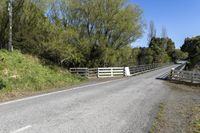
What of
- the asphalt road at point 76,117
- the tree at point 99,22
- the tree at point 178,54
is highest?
the tree at point 99,22

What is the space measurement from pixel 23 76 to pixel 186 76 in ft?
48.6

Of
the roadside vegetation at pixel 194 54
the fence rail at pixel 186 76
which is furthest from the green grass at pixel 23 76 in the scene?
the roadside vegetation at pixel 194 54

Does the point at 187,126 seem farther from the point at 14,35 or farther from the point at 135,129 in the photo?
the point at 14,35

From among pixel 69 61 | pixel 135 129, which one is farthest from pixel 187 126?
pixel 69 61

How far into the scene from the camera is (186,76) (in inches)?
1004

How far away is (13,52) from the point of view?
21703 millimetres

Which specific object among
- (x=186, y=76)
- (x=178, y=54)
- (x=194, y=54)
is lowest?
(x=186, y=76)

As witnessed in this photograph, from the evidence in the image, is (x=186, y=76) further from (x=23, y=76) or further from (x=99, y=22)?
(x=23, y=76)

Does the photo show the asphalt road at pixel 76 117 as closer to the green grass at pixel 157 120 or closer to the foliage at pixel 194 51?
the green grass at pixel 157 120

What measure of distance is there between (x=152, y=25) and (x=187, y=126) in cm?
8452

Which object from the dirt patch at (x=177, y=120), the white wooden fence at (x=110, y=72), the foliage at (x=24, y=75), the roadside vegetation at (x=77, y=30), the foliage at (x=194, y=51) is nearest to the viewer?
the dirt patch at (x=177, y=120)

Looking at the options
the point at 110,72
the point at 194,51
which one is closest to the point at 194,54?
the point at 194,51

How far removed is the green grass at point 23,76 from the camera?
15.5 meters

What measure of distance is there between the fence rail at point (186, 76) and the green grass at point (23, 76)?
10.2m
